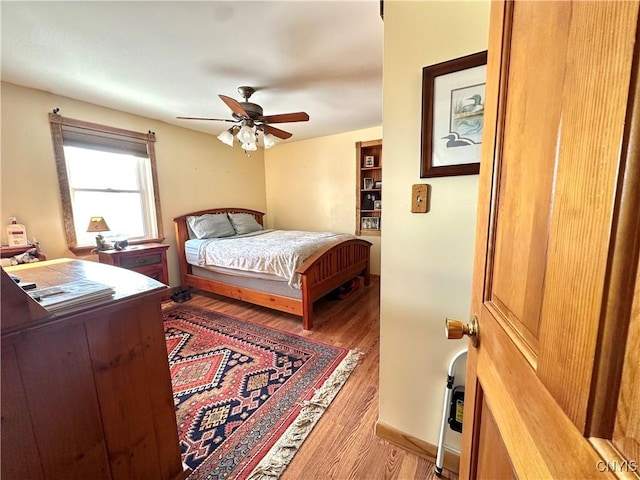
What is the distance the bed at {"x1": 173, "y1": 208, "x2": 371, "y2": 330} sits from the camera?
261cm

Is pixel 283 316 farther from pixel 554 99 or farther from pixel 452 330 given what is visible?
pixel 554 99

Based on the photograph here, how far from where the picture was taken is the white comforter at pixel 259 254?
263 cm

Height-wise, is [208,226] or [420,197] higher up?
[420,197]

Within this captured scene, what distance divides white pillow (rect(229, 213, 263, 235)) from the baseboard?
3290mm

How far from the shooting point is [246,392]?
174cm

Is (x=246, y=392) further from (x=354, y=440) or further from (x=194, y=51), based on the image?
(x=194, y=51)

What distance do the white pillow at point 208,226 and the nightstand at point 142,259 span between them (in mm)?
554

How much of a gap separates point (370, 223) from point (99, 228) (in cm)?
344

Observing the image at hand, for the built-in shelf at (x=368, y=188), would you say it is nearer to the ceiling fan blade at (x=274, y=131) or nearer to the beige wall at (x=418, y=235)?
the ceiling fan blade at (x=274, y=131)

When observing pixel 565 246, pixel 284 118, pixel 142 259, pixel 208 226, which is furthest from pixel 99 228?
pixel 565 246

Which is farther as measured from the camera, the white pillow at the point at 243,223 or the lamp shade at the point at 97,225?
the white pillow at the point at 243,223

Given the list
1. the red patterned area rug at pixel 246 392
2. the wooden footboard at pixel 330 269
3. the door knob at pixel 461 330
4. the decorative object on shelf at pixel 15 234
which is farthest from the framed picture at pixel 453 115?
the decorative object on shelf at pixel 15 234

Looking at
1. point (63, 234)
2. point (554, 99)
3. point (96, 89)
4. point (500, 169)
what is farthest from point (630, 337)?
point (63, 234)

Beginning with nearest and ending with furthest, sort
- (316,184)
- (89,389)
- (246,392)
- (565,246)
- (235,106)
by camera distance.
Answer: (565,246) < (89,389) < (246,392) < (235,106) < (316,184)
